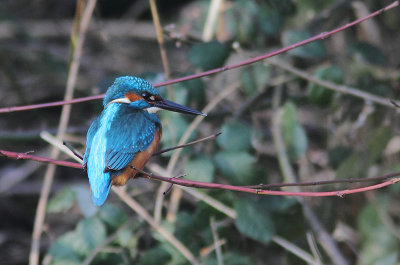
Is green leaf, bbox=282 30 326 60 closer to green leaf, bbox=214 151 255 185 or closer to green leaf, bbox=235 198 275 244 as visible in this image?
green leaf, bbox=214 151 255 185

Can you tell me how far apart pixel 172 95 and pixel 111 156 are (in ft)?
2.41

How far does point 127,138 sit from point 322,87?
1.06 metres

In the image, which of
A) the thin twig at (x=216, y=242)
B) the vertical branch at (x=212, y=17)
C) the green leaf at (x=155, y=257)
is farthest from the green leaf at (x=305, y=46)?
the green leaf at (x=155, y=257)

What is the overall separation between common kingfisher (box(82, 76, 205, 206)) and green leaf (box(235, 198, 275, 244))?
569 millimetres

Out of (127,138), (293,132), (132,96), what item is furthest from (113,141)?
(293,132)

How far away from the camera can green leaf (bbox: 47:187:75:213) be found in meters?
2.46

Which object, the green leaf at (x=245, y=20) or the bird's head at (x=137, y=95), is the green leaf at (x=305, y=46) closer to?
the green leaf at (x=245, y=20)

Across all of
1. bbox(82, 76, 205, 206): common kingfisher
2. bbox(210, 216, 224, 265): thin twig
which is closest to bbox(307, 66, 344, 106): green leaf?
bbox(210, 216, 224, 265): thin twig

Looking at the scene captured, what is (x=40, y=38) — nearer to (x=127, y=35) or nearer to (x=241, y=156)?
(x=127, y=35)

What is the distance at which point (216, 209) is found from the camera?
2.41m

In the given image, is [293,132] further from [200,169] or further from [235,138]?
[200,169]

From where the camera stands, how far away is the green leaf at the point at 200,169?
2250 mm

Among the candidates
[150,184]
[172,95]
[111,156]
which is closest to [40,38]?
[150,184]

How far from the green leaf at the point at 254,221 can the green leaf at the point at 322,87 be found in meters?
0.57
